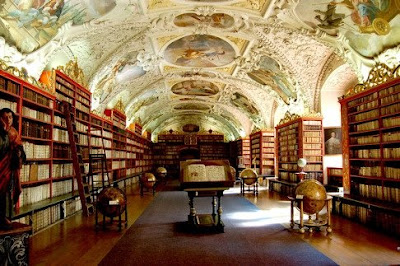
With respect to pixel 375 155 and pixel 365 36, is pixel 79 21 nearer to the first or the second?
pixel 365 36

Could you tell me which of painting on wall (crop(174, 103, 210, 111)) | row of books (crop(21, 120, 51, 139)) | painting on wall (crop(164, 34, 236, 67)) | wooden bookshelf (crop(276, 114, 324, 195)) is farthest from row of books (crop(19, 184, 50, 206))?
painting on wall (crop(174, 103, 210, 111))

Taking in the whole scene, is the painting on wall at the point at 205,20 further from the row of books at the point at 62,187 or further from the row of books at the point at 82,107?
the row of books at the point at 62,187

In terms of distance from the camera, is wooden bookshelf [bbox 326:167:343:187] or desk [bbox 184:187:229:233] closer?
desk [bbox 184:187:229:233]

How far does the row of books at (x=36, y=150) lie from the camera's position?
7.91 meters

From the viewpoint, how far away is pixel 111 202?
768 centimetres

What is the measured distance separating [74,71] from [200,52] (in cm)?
581

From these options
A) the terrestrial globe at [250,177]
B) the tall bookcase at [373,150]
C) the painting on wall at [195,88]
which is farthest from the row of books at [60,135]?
the painting on wall at [195,88]

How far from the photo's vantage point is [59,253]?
19.7ft

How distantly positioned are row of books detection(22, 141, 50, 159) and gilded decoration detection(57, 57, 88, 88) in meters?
2.79

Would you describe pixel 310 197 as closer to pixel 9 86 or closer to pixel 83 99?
pixel 9 86

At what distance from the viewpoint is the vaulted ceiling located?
812 cm

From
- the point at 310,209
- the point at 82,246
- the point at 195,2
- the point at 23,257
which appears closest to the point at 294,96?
the point at 195,2

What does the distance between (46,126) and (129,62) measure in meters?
6.07

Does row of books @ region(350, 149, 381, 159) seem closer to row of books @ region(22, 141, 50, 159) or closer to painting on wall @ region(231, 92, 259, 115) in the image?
row of books @ region(22, 141, 50, 159)
